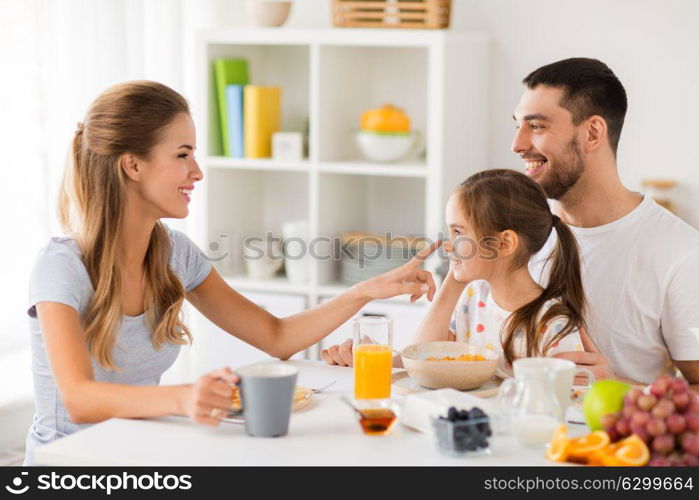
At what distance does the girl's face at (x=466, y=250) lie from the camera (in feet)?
6.62

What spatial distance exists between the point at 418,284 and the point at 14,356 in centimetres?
184

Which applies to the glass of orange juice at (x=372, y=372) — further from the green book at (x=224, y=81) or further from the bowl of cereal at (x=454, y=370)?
the green book at (x=224, y=81)

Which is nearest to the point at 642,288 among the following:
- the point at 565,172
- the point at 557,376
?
the point at 565,172

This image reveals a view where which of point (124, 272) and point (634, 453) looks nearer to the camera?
point (634, 453)

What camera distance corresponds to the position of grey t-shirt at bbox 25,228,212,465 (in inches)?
69.1

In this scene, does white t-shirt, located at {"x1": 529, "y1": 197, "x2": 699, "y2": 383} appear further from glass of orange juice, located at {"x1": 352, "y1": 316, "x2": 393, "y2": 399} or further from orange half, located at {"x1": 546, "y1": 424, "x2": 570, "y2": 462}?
orange half, located at {"x1": 546, "y1": 424, "x2": 570, "y2": 462}

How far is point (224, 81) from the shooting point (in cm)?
357

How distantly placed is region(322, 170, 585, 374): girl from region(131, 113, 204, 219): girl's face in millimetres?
449

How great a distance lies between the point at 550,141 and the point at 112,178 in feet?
3.62

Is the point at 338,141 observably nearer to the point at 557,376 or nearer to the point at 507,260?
the point at 507,260

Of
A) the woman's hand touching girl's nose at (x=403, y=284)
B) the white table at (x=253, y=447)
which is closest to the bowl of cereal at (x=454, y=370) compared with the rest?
the white table at (x=253, y=447)

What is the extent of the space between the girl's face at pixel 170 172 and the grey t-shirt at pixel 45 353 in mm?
189

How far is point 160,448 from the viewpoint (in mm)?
1448

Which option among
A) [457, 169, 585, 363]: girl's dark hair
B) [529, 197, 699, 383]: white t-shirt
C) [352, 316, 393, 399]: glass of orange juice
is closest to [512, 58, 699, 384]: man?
[529, 197, 699, 383]: white t-shirt
